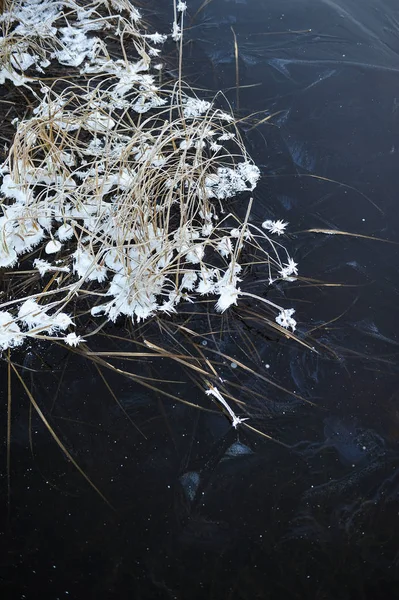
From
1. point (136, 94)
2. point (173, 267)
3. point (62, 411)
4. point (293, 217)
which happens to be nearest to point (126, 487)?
point (62, 411)

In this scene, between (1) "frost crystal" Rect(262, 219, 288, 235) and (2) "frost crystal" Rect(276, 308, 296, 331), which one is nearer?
(2) "frost crystal" Rect(276, 308, 296, 331)

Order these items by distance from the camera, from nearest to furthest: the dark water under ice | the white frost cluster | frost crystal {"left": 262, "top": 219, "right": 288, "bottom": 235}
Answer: the dark water under ice < the white frost cluster < frost crystal {"left": 262, "top": 219, "right": 288, "bottom": 235}

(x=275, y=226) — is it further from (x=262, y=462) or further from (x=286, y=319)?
(x=262, y=462)

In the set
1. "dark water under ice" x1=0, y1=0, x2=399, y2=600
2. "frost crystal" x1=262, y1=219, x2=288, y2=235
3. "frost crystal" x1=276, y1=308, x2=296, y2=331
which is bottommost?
"dark water under ice" x1=0, y1=0, x2=399, y2=600

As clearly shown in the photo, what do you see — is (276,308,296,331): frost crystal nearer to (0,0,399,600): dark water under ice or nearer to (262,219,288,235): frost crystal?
(0,0,399,600): dark water under ice

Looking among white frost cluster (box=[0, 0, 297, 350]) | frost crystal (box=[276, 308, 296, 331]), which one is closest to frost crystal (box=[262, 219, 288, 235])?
white frost cluster (box=[0, 0, 297, 350])

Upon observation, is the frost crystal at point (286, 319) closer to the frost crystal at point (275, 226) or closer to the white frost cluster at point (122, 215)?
the white frost cluster at point (122, 215)

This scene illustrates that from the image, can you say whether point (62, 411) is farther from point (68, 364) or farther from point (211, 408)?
point (211, 408)

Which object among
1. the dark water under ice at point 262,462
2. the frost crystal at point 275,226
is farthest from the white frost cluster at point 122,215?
the dark water under ice at point 262,462

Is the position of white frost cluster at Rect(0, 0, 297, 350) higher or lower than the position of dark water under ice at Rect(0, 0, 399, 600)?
higher
